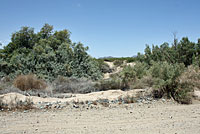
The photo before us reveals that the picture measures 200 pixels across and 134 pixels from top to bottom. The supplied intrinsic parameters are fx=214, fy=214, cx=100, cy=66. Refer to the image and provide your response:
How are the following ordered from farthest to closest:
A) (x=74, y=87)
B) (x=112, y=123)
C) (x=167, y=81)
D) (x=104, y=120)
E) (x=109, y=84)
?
(x=109, y=84)
(x=74, y=87)
(x=167, y=81)
(x=104, y=120)
(x=112, y=123)

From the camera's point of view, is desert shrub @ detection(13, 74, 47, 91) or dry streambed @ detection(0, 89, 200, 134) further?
desert shrub @ detection(13, 74, 47, 91)

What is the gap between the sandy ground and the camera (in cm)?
527

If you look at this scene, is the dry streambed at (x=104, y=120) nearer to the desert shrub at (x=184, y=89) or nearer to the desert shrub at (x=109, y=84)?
the desert shrub at (x=184, y=89)

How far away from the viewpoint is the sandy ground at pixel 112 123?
5266mm

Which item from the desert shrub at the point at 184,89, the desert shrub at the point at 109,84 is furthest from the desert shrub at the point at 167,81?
the desert shrub at the point at 109,84

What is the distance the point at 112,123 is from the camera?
5.98 metres

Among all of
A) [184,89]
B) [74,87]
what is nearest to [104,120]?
[184,89]

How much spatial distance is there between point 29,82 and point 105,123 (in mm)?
8940

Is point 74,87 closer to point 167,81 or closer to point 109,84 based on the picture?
point 109,84

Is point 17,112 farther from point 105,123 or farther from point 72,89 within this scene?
point 72,89

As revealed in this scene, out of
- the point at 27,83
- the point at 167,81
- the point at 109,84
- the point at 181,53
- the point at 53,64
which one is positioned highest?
the point at 181,53

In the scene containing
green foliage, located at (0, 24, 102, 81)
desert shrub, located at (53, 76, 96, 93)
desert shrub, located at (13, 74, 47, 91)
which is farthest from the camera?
green foliage, located at (0, 24, 102, 81)

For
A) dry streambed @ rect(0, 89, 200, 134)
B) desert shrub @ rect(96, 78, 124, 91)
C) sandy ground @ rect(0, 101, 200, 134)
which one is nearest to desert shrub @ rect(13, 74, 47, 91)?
desert shrub @ rect(96, 78, 124, 91)

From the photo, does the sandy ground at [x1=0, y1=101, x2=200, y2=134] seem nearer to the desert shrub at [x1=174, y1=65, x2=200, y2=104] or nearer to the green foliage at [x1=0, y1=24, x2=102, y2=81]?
the desert shrub at [x1=174, y1=65, x2=200, y2=104]
